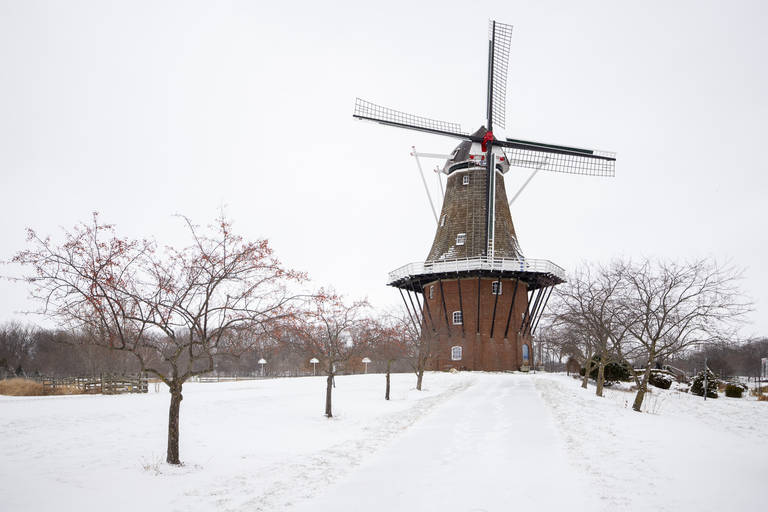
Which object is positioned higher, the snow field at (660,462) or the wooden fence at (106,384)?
the snow field at (660,462)

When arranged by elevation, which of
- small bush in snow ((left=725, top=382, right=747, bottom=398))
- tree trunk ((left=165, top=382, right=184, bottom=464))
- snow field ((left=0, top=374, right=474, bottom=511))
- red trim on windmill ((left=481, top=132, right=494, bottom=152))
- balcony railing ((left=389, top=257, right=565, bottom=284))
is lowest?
small bush in snow ((left=725, top=382, right=747, bottom=398))

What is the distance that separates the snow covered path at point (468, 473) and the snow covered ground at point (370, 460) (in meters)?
0.03

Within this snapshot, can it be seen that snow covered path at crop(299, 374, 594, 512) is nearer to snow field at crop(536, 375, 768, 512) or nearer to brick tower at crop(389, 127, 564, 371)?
snow field at crop(536, 375, 768, 512)

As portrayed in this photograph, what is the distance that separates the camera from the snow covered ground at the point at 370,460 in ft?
22.7

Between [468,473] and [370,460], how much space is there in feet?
6.94

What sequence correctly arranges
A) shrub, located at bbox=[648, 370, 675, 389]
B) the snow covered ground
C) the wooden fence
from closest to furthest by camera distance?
the snow covered ground → the wooden fence → shrub, located at bbox=[648, 370, 675, 389]

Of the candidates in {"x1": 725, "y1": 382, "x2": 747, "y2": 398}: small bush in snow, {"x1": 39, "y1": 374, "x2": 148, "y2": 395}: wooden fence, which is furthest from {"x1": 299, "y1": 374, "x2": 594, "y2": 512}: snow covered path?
{"x1": 725, "y1": 382, "x2": 747, "y2": 398}: small bush in snow

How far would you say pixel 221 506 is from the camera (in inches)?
264

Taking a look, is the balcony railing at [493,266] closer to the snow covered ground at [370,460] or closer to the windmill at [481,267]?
the windmill at [481,267]

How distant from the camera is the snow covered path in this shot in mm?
6812

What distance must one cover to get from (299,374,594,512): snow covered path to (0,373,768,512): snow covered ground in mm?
32

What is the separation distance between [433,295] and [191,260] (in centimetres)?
3066

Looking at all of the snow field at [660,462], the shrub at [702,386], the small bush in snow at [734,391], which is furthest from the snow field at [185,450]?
the small bush in snow at [734,391]

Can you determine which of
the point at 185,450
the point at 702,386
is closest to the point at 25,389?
the point at 185,450
